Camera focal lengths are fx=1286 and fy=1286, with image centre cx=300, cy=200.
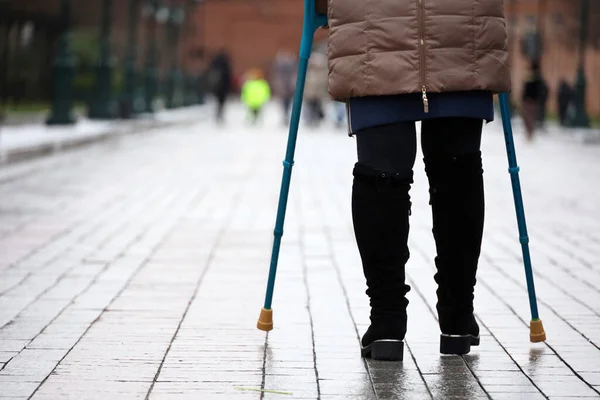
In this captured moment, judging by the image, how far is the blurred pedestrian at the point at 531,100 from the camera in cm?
2178

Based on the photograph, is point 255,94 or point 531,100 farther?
point 255,94

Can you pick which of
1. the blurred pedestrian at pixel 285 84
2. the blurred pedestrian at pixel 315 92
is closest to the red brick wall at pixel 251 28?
the blurred pedestrian at pixel 285 84

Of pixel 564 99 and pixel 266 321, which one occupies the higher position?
pixel 266 321

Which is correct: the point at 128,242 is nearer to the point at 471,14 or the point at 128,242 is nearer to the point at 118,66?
the point at 471,14

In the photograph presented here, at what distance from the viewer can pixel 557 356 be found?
168 inches

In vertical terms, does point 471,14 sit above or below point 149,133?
above

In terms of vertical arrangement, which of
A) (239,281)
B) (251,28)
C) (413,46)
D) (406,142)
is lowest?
(239,281)

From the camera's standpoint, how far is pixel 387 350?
4.11 m

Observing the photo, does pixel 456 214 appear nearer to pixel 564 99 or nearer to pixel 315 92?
pixel 315 92

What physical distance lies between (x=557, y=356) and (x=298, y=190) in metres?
7.08

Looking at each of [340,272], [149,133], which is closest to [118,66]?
[149,133]

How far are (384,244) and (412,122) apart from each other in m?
0.39

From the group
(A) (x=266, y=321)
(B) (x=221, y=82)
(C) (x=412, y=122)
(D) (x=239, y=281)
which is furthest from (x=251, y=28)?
(C) (x=412, y=122)

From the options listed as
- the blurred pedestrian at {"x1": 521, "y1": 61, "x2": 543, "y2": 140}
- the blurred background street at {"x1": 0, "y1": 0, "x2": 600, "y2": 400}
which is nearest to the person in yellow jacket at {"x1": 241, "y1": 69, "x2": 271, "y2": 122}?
the blurred pedestrian at {"x1": 521, "y1": 61, "x2": 543, "y2": 140}
